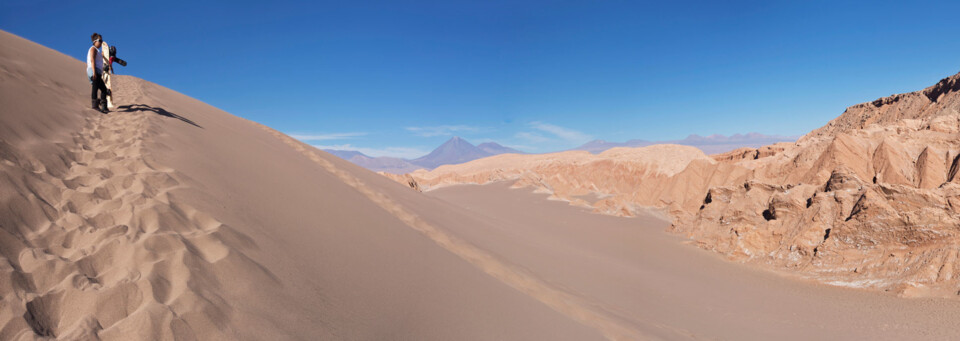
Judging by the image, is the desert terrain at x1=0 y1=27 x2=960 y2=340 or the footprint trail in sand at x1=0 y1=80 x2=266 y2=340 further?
the desert terrain at x1=0 y1=27 x2=960 y2=340

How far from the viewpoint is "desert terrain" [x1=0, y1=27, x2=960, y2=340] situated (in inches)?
73.8

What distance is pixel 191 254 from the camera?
2.13 m

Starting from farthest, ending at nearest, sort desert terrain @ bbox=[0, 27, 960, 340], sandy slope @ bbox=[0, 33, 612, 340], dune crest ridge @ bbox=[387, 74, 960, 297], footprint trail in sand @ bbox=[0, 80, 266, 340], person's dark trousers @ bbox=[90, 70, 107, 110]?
dune crest ridge @ bbox=[387, 74, 960, 297] → person's dark trousers @ bbox=[90, 70, 107, 110] → desert terrain @ bbox=[0, 27, 960, 340] → sandy slope @ bbox=[0, 33, 612, 340] → footprint trail in sand @ bbox=[0, 80, 266, 340]

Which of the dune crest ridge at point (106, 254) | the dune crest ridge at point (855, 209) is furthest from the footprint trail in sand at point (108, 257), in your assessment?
the dune crest ridge at point (855, 209)

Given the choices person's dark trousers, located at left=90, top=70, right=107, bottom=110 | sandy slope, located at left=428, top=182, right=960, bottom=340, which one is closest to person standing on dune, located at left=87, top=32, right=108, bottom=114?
person's dark trousers, located at left=90, top=70, right=107, bottom=110

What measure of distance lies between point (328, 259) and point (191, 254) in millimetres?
1003

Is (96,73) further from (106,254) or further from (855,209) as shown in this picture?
(855,209)

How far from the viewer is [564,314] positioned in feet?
13.2

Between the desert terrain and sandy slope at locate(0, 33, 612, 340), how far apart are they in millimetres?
12

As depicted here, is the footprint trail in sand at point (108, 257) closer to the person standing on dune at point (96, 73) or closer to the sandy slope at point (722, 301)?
the person standing on dune at point (96, 73)

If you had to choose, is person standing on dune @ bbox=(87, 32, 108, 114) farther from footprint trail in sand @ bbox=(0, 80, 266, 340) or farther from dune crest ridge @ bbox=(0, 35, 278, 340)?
footprint trail in sand @ bbox=(0, 80, 266, 340)

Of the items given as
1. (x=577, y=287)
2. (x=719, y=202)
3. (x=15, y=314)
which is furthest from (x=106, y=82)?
(x=719, y=202)

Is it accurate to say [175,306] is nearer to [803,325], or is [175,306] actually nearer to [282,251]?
[282,251]

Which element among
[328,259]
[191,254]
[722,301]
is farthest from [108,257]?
[722,301]
